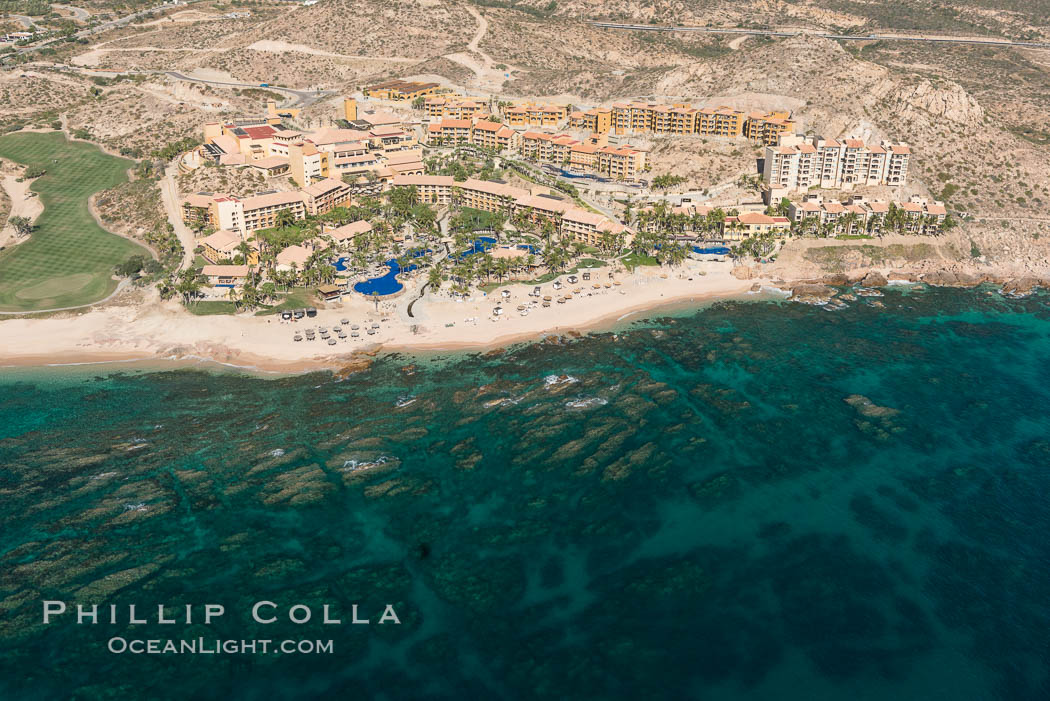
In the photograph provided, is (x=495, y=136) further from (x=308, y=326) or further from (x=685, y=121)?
(x=308, y=326)

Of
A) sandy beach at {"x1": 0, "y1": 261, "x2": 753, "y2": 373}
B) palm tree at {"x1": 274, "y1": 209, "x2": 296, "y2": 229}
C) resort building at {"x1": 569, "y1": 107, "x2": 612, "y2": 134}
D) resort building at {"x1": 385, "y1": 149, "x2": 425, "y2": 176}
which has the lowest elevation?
sandy beach at {"x1": 0, "y1": 261, "x2": 753, "y2": 373}

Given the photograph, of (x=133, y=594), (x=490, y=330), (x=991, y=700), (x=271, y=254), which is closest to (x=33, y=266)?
(x=271, y=254)

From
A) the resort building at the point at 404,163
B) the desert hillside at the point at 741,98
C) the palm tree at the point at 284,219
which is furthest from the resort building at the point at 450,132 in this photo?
the palm tree at the point at 284,219

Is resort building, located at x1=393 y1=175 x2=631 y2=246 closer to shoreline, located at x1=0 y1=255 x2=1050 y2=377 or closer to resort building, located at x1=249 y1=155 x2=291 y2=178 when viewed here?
shoreline, located at x1=0 y1=255 x2=1050 y2=377

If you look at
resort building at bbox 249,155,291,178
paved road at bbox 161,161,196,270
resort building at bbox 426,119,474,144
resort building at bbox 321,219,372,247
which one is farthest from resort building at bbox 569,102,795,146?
paved road at bbox 161,161,196,270

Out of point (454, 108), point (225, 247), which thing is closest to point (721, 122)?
point (454, 108)

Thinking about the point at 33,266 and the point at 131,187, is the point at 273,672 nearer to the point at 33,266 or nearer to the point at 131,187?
the point at 33,266
